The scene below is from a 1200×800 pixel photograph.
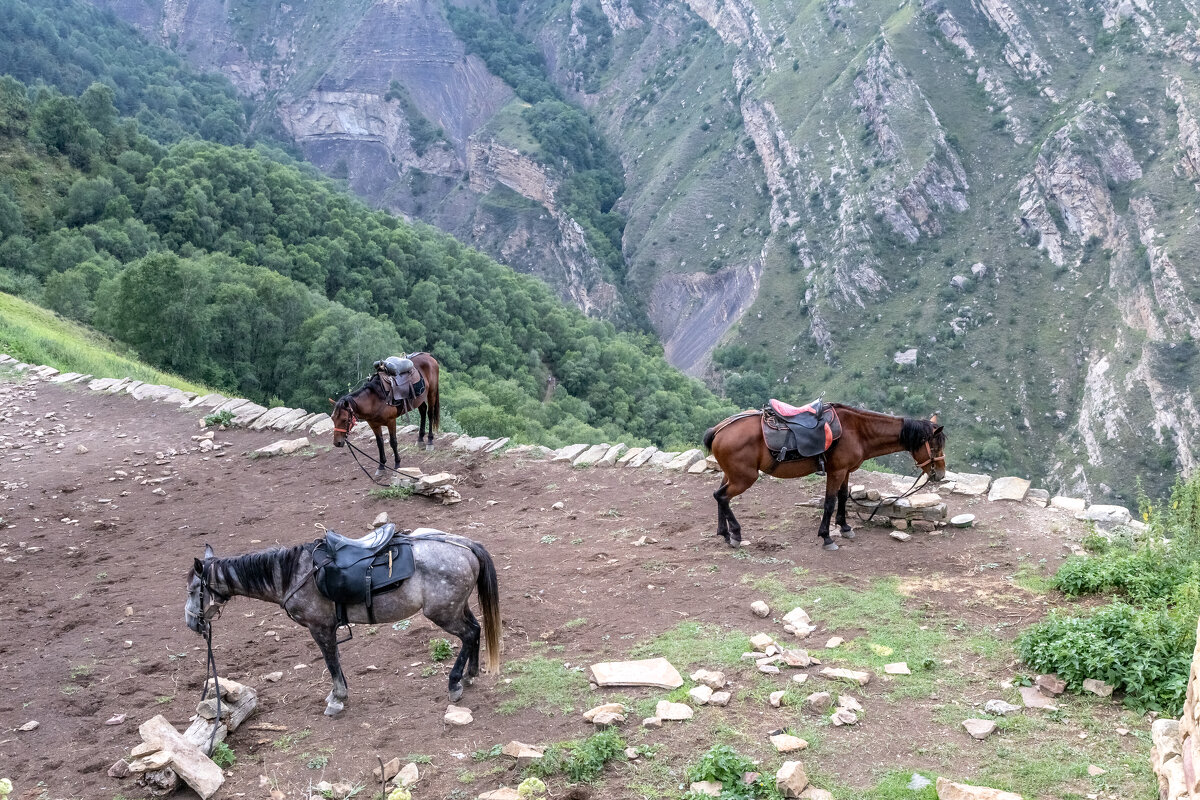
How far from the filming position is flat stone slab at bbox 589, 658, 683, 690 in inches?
229

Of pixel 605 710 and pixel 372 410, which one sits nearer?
pixel 605 710

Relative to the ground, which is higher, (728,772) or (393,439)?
(393,439)

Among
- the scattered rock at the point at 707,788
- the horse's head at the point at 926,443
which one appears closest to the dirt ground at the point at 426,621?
the scattered rock at the point at 707,788

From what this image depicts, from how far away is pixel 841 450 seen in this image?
881 centimetres

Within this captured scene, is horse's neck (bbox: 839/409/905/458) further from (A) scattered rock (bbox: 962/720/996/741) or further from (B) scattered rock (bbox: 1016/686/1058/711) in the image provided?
(A) scattered rock (bbox: 962/720/996/741)

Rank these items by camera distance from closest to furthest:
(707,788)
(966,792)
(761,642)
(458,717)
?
(966,792) → (707,788) → (458,717) → (761,642)

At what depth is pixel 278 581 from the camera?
5973 millimetres

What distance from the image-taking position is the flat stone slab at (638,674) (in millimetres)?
5809

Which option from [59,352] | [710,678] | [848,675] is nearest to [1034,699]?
[848,675]

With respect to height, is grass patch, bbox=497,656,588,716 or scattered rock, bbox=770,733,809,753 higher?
scattered rock, bbox=770,733,809,753

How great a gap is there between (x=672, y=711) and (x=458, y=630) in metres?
1.76

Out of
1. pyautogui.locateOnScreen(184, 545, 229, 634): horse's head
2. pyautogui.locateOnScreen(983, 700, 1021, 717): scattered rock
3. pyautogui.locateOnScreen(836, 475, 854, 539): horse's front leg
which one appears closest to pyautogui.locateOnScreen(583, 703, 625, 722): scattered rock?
pyautogui.locateOnScreen(983, 700, 1021, 717): scattered rock

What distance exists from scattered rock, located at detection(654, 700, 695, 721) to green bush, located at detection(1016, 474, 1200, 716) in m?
2.59

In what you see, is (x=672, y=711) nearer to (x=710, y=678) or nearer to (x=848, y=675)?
(x=710, y=678)
